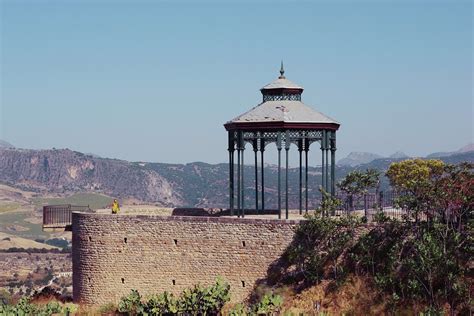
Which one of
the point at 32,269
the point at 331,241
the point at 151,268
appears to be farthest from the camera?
the point at 32,269

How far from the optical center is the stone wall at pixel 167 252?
24000 mm

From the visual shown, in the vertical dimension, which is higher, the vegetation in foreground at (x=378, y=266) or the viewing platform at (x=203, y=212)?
the viewing platform at (x=203, y=212)

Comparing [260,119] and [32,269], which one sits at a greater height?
[260,119]

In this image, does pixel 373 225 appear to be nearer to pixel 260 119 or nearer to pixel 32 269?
pixel 260 119

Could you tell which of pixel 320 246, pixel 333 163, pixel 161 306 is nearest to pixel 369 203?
pixel 333 163

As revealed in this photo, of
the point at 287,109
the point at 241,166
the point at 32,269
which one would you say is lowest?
the point at 32,269

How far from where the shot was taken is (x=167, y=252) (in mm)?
24938

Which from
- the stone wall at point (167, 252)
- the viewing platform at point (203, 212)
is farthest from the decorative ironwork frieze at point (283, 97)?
the stone wall at point (167, 252)

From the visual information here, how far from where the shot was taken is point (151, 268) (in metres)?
25.1

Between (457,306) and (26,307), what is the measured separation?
41.9ft

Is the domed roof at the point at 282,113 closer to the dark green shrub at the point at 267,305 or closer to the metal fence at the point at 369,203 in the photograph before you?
the metal fence at the point at 369,203

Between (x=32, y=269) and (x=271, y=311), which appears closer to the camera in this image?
(x=271, y=311)

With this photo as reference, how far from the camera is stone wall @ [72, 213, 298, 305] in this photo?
24000 millimetres

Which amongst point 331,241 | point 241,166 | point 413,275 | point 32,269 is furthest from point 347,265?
point 32,269
